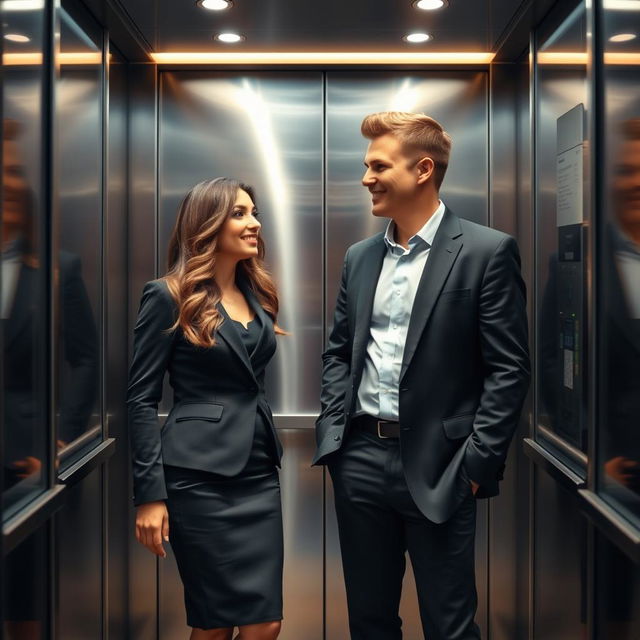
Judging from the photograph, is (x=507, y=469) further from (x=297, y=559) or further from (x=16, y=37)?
(x=16, y=37)

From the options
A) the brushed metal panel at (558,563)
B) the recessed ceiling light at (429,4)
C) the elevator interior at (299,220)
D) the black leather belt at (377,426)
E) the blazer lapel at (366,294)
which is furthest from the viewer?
the recessed ceiling light at (429,4)

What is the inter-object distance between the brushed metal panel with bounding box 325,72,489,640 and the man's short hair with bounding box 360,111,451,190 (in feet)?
3.71

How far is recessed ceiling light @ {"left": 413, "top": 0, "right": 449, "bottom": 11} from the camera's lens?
3.00m

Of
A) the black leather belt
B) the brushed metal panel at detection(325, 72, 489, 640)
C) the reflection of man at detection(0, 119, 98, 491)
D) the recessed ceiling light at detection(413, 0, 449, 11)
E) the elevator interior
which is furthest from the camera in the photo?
the brushed metal panel at detection(325, 72, 489, 640)

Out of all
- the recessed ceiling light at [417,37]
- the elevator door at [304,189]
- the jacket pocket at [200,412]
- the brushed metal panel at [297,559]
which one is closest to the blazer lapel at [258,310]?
the jacket pocket at [200,412]

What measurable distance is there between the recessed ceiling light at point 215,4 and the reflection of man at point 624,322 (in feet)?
5.01

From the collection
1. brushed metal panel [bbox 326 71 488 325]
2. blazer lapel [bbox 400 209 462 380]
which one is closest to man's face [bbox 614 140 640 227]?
blazer lapel [bbox 400 209 462 380]

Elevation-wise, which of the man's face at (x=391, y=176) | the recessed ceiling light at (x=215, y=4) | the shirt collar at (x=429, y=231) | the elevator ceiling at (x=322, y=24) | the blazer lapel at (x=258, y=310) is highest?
the elevator ceiling at (x=322, y=24)

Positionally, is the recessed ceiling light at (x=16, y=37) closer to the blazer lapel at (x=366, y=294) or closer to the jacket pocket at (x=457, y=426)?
the blazer lapel at (x=366, y=294)

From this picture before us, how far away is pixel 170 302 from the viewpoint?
2.65m

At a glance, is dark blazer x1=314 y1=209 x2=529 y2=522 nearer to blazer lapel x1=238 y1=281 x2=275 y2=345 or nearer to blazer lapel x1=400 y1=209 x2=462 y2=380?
blazer lapel x1=400 y1=209 x2=462 y2=380

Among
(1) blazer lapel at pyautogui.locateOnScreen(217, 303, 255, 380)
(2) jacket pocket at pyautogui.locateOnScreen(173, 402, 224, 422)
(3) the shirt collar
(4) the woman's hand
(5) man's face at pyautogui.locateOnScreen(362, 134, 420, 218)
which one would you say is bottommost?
(4) the woman's hand

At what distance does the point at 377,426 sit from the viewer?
259 cm

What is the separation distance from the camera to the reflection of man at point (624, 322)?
218 cm
